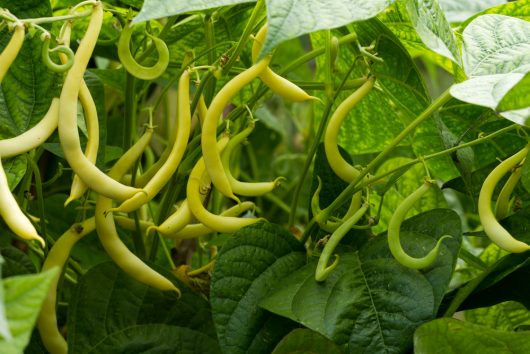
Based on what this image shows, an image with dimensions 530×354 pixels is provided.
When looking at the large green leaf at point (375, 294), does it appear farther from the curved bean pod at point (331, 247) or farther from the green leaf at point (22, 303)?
the green leaf at point (22, 303)

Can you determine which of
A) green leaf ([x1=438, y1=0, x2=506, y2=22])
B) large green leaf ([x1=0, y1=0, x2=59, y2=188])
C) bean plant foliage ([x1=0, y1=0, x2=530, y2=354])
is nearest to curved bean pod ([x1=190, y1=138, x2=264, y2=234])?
bean plant foliage ([x1=0, y1=0, x2=530, y2=354])

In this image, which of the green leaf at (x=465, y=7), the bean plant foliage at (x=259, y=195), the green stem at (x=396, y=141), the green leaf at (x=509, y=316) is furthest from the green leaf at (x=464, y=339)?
the green leaf at (x=465, y=7)

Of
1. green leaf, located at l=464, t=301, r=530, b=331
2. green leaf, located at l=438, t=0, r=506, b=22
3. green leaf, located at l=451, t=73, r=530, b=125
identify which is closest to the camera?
green leaf, located at l=451, t=73, r=530, b=125

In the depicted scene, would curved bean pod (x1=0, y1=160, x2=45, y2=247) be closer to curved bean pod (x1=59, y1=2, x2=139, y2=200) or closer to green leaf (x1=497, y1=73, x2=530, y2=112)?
curved bean pod (x1=59, y1=2, x2=139, y2=200)

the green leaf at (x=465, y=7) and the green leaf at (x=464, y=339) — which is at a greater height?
the green leaf at (x=465, y=7)

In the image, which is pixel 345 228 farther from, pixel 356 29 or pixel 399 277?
pixel 356 29
